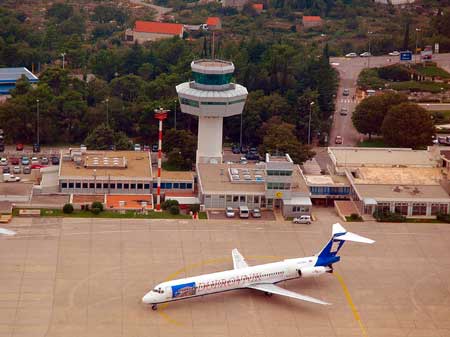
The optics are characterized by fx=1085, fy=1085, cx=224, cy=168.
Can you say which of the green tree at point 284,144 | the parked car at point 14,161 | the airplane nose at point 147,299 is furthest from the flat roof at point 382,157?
the airplane nose at point 147,299

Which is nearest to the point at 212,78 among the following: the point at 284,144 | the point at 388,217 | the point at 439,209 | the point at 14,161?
the point at 284,144

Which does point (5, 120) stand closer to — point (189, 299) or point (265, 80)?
point (265, 80)

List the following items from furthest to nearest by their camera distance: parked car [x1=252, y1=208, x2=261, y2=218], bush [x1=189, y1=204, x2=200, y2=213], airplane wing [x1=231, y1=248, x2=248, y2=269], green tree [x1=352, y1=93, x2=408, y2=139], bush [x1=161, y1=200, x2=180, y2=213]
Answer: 1. green tree [x1=352, y1=93, x2=408, y2=139]
2. bush [x1=189, y1=204, x2=200, y2=213]
3. bush [x1=161, y1=200, x2=180, y2=213]
4. parked car [x1=252, y1=208, x2=261, y2=218]
5. airplane wing [x1=231, y1=248, x2=248, y2=269]

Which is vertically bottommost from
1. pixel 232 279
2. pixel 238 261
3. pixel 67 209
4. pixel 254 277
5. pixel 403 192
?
pixel 67 209

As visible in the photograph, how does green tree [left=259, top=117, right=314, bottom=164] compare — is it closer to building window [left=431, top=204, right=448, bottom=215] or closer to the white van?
the white van

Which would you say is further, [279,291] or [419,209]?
[419,209]

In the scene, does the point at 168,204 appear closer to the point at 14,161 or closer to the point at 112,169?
the point at 112,169

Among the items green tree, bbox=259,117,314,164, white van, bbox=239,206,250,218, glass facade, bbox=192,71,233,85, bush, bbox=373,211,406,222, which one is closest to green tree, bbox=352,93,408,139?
green tree, bbox=259,117,314,164

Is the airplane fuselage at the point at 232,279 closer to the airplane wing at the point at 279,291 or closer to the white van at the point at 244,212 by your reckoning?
the airplane wing at the point at 279,291
